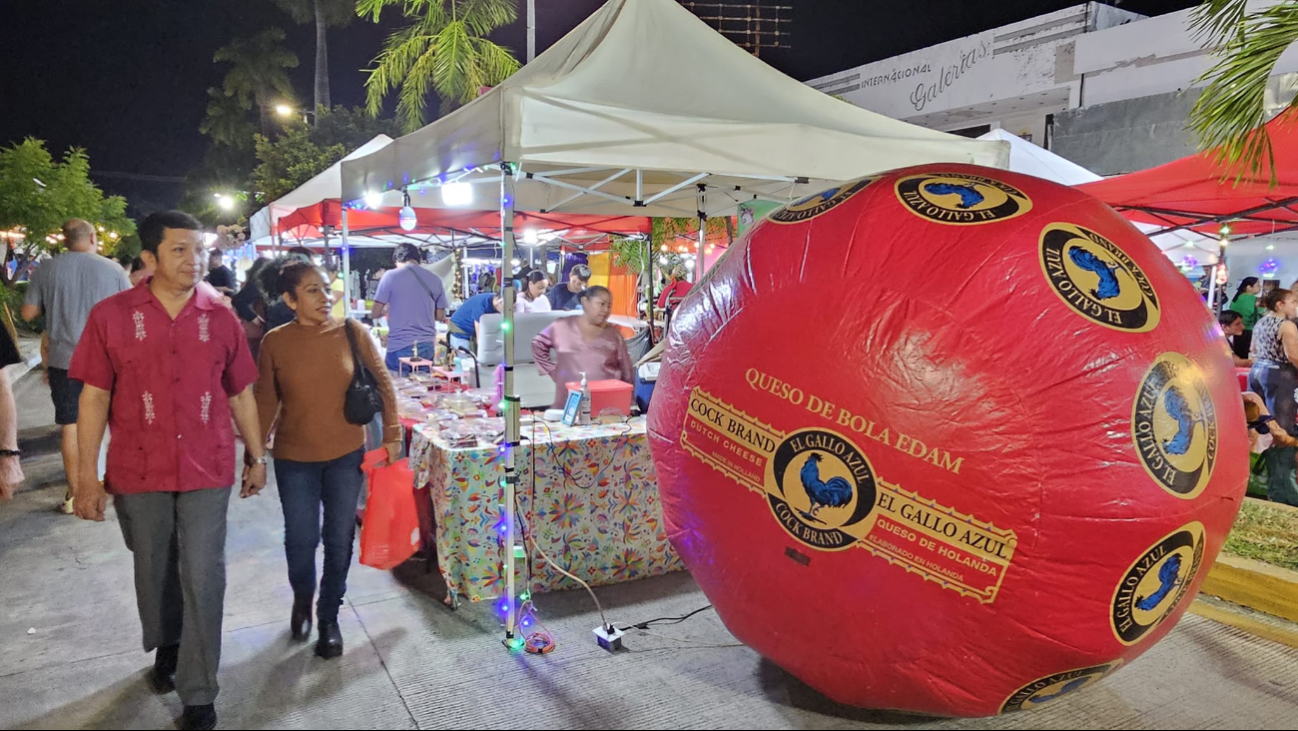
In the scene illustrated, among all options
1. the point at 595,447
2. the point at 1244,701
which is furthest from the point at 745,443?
the point at 1244,701

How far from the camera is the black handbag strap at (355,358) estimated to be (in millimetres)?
3576

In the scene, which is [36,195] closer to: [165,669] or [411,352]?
[411,352]

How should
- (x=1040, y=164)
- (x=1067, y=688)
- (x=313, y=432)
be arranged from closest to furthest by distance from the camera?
Result: (x=1067, y=688), (x=313, y=432), (x=1040, y=164)

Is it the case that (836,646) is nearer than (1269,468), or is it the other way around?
(836,646)

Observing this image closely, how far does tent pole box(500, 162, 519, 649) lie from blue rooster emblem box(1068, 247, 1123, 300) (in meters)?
2.23

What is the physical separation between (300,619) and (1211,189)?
6630 mm

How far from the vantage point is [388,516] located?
3926 mm

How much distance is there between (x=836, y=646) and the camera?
245cm

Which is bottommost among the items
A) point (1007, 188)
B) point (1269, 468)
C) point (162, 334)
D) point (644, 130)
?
point (1269, 468)

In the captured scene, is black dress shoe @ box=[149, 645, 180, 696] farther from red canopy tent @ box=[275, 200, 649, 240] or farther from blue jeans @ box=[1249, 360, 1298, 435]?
blue jeans @ box=[1249, 360, 1298, 435]

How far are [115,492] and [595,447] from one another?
219cm

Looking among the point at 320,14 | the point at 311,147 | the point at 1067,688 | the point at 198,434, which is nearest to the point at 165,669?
the point at 198,434

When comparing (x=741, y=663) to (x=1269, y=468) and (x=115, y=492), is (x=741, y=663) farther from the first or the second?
(x=1269, y=468)

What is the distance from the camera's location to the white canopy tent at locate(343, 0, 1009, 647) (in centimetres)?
347
